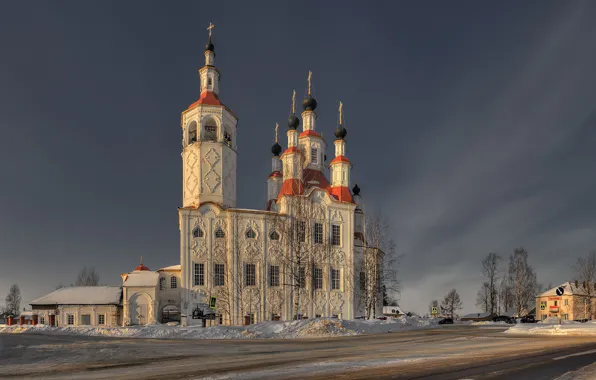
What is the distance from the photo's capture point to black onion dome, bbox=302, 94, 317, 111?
5803cm

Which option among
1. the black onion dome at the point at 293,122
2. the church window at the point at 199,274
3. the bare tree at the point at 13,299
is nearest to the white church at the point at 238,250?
the church window at the point at 199,274

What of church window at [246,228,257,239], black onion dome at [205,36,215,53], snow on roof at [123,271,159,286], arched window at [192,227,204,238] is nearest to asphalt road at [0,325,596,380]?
snow on roof at [123,271,159,286]

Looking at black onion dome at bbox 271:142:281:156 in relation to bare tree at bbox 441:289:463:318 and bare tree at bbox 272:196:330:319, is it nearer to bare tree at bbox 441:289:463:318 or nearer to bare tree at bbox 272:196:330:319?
bare tree at bbox 272:196:330:319

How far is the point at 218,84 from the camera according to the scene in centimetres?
5216

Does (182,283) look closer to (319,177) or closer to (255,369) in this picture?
(319,177)

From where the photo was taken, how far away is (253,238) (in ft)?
152

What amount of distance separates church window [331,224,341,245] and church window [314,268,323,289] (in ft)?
11.3

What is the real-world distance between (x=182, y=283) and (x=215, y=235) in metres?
5.37

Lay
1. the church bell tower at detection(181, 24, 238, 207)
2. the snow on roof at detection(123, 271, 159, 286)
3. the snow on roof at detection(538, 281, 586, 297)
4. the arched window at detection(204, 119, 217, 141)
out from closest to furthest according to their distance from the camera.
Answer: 1. the snow on roof at detection(123, 271, 159, 286)
2. the church bell tower at detection(181, 24, 238, 207)
3. the arched window at detection(204, 119, 217, 141)
4. the snow on roof at detection(538, 281, 586, 297)

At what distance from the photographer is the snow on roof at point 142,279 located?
43.7m

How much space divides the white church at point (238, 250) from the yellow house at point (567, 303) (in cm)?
4715

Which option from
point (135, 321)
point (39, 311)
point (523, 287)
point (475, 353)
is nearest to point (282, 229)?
point (135, 321)

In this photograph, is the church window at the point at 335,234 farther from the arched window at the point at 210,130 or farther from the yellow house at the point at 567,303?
the yellow house at the point at 567,303

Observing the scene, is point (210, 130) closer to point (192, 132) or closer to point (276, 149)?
point (192, 132)
